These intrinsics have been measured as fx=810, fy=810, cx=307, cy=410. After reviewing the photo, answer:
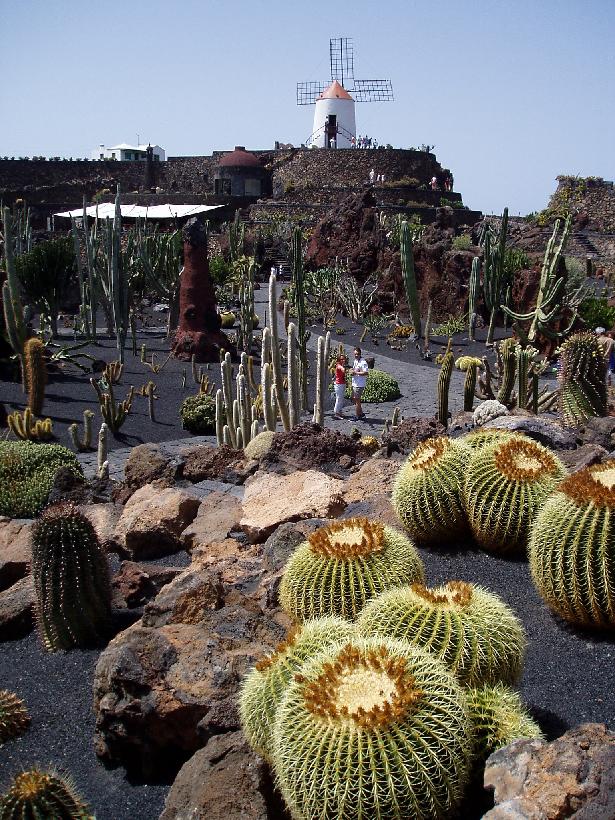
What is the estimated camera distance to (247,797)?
9.84 feet

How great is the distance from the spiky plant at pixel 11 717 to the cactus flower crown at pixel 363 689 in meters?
2.26

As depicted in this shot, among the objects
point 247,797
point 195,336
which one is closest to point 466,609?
point 247,797

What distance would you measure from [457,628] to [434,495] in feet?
5.91

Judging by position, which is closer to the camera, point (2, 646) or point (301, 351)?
point (2, 646)

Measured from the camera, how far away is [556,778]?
2414 millimetres

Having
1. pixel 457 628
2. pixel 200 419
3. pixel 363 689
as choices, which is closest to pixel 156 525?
pixel 457 628

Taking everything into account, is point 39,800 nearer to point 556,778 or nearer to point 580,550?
point 556,778

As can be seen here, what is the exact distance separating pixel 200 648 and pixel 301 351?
8.97 m

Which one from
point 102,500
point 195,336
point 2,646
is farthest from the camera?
point 195,336

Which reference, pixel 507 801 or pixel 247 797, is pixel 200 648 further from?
pixel 507 801

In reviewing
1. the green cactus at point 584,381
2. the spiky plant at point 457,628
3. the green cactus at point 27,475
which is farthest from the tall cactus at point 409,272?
the spiky plant at point 457,628

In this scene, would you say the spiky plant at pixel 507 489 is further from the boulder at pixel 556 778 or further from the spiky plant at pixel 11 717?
the spiky plant at pixel 11 717

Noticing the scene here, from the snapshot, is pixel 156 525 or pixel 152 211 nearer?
pixel 156 525

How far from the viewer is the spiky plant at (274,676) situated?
2914 millimetres
